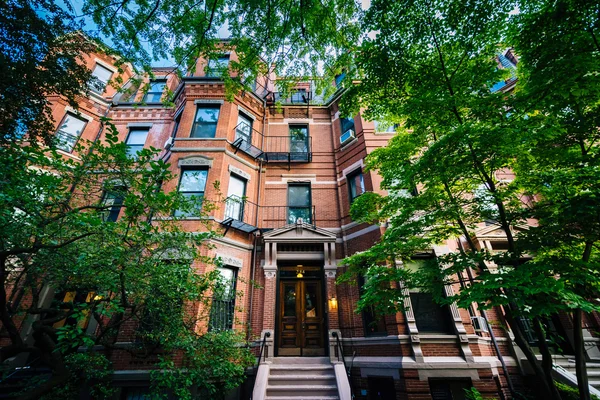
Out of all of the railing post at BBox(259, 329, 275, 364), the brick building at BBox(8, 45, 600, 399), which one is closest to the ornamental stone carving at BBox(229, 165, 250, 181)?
the brick building at BBox(8, 45, 600, 399)

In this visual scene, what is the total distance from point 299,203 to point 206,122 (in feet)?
18.0

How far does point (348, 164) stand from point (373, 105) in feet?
16.1

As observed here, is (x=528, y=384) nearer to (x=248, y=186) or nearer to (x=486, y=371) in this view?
(x=486, y=371)

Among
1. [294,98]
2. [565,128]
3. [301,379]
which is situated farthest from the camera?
[294,98]

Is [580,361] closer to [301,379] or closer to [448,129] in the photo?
[448,129]

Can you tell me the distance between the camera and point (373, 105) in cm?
601

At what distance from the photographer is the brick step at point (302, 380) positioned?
670cm

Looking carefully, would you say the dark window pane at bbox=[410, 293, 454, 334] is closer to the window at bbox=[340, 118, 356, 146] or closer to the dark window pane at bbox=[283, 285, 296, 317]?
the dark window pane at bbox=[283, 285, 296, 317]

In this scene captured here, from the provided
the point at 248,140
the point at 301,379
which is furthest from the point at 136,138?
the point at 301,379

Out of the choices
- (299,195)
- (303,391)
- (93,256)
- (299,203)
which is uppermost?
(299,195)

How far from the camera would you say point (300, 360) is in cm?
764

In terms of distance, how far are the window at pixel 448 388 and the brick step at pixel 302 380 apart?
2.71 metres

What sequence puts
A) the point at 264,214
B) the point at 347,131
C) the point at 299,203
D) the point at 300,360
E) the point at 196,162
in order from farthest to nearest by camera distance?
the point at 347,131
the point at 299,203
the point at 264,214
the point at 196,162
the point at 300,360

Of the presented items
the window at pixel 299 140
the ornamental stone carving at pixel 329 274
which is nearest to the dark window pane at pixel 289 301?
the ornamental stone carving at pixel 329 274
